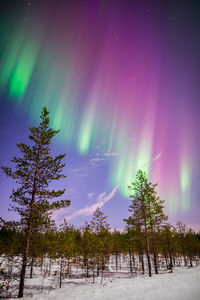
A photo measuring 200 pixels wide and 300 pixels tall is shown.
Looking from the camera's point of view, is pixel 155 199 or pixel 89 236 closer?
pixel 155 199

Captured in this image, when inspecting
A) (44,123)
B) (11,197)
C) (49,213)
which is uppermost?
(44,123)

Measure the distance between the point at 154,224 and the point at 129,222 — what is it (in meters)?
3.45

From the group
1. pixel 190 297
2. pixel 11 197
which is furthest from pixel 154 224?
pixel 11 197

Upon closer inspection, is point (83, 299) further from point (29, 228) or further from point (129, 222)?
point (129, 222)

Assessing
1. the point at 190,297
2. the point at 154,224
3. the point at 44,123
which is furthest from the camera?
the point at 154,224

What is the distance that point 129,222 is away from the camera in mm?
20125

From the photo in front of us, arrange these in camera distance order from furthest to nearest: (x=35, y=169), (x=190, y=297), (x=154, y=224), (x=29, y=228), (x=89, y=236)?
(x=89, y=236) → (x=154, y=224) → (x=35, y=169) → (x=29, y=228) → (x=190, y=297)

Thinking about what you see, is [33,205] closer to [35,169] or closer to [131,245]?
[35,169]

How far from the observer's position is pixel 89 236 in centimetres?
2683

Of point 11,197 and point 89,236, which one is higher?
point 11,197

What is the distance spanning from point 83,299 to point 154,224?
12.9 meters

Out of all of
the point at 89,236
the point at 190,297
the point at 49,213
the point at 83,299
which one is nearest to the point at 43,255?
the point at 49,213

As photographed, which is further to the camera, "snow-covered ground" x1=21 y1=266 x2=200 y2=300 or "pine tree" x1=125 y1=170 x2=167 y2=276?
"pine tree" x1=125 y1=170 x2=167 y2=276

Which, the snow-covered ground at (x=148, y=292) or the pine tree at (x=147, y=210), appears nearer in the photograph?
the snow-covered ground at (x=148, y=292)
